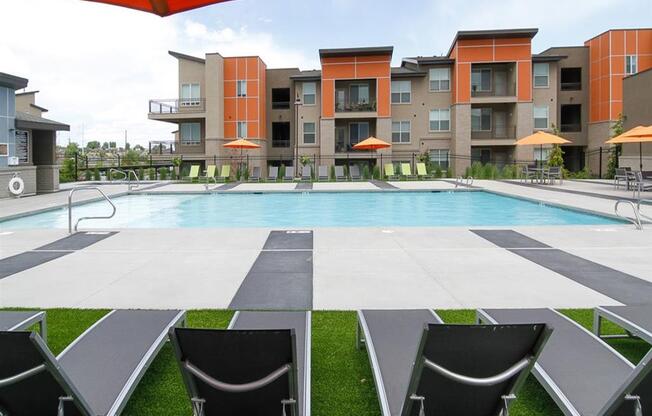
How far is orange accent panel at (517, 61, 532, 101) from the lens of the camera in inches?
1400

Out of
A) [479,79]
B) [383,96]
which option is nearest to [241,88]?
[383,96]

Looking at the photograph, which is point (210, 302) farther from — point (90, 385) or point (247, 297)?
point (90, 385)

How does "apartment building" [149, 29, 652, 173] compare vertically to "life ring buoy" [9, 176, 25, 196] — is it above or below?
above

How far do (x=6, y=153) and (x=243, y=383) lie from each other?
2024 centimetres

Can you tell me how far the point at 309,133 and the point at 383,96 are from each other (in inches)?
237

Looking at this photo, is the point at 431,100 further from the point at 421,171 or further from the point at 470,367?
the point at 470,367

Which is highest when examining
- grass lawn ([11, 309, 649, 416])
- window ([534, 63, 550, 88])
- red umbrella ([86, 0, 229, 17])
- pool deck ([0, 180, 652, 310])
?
window ([534, 63, 550, 88])

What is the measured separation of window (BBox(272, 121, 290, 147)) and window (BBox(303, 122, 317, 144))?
3.18m

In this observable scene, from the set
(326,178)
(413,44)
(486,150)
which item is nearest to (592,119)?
(486,150)

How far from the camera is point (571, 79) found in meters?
40.0

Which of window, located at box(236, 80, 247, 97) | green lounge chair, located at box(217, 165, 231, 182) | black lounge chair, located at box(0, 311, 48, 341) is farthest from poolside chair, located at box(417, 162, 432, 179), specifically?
black lounge chair, located at box(0, 311, 48, 341)

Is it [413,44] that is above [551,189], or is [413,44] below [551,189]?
above

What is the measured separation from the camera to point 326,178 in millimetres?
31734

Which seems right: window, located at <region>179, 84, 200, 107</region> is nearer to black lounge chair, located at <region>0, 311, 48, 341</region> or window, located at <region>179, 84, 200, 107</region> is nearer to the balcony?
the balcony
